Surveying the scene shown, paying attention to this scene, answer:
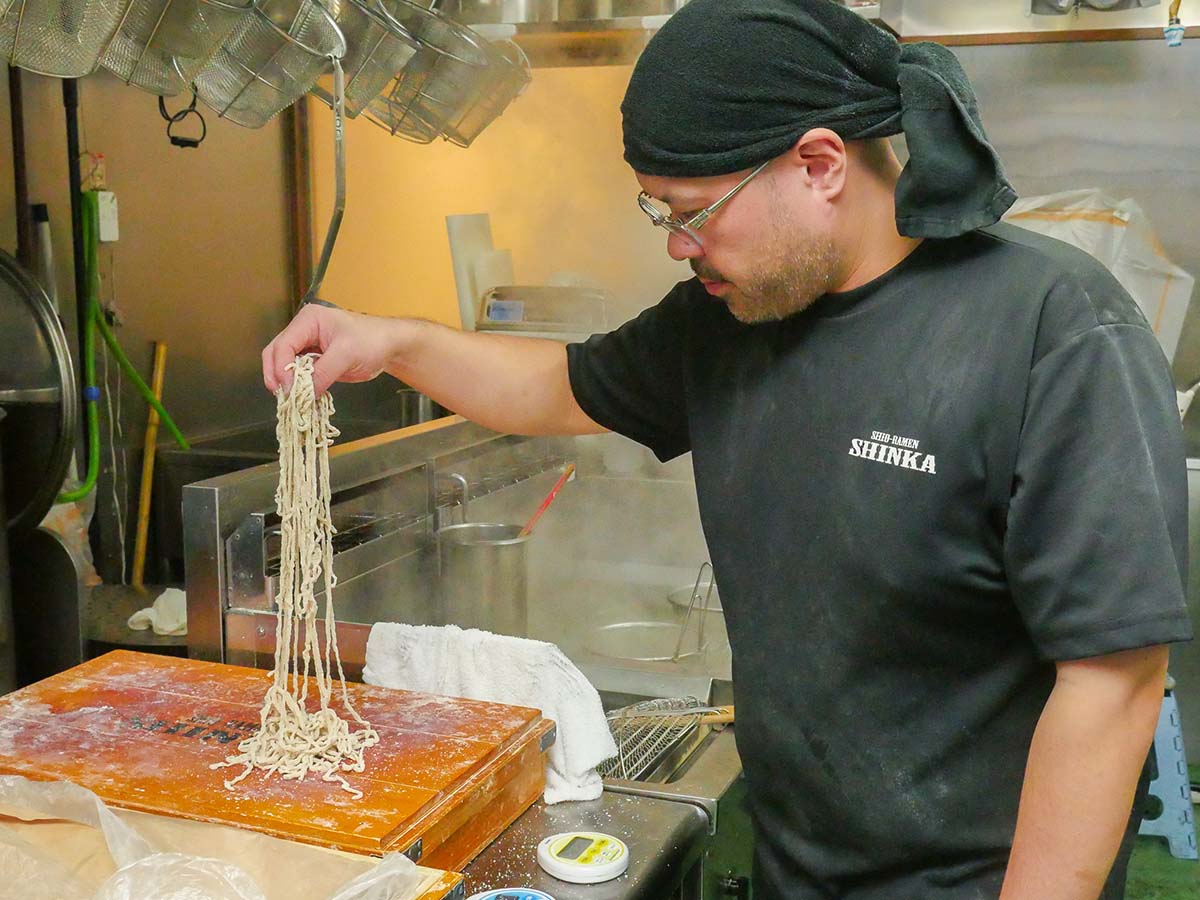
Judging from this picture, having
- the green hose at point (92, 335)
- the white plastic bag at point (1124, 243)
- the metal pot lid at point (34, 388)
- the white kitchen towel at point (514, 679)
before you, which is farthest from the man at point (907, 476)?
the green hose at point (92, 335)

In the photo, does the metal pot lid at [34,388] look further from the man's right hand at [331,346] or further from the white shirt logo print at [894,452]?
the white shirt logo print at [894,452]

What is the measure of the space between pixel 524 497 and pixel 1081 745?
201 cm

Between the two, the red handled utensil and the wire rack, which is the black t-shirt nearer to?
the wire rack

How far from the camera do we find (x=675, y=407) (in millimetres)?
1844

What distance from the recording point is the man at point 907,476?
50.3 inches

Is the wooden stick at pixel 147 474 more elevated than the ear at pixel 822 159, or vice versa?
Answer: the ear at pixel 822 159

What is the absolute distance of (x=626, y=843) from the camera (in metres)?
1.69

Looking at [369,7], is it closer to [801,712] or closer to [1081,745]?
[801,712]

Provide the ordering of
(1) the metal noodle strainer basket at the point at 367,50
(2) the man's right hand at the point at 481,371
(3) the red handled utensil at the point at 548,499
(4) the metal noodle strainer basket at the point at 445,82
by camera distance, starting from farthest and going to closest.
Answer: (3) the red handled utensil at the point at 548,499 < (4) the metal noodle strainer basket at the point at 445,82 < (1) the metal noodle strainer basket at the point at 367,50 < (2) the man's right hand at the point at 481,371

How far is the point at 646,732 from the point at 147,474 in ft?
8.71

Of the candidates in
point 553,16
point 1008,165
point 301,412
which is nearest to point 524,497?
point 553,16

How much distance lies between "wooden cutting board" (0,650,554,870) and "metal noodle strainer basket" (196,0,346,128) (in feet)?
3.56

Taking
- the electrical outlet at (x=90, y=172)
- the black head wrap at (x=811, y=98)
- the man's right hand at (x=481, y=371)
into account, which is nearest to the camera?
the black head wrap at (x=811, y=98)

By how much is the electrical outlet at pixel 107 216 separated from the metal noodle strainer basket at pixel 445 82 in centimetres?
149
